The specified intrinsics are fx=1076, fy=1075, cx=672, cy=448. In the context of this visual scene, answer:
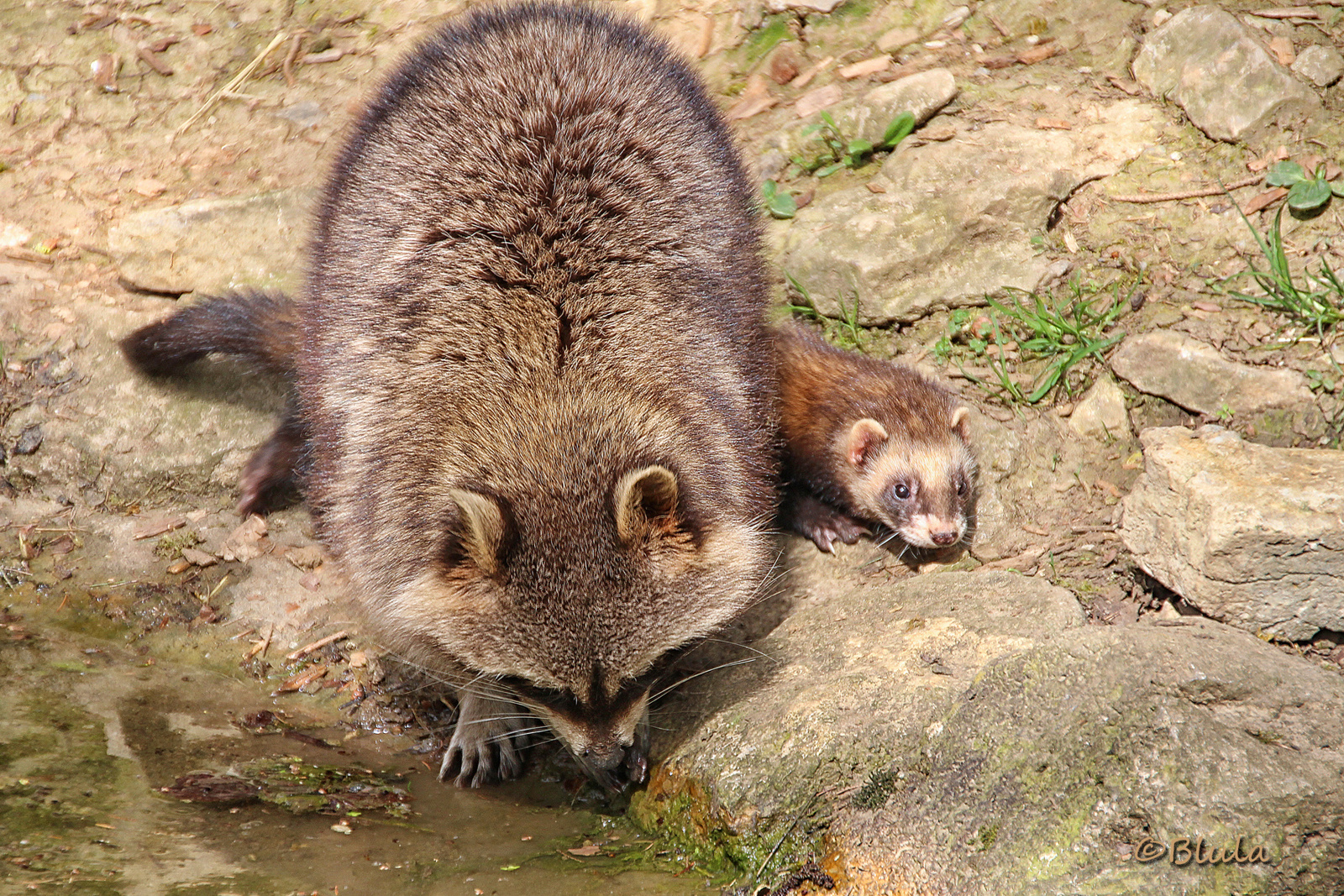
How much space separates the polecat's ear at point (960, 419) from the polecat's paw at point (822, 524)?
71cm

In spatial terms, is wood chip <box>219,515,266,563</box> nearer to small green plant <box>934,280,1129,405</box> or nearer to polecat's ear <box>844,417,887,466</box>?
polecat's ear <box>844,417,887,466</box>

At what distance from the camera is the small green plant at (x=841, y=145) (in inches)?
253

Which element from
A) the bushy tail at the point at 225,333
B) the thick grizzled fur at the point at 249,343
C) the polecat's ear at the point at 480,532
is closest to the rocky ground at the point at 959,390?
the thick grizzled fur at the point at 249,343

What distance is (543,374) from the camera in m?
4.00

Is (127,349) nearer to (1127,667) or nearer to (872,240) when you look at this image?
(872,240)

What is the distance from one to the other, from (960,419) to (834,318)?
105cm

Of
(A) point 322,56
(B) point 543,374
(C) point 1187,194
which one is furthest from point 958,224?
(A) point 322,56

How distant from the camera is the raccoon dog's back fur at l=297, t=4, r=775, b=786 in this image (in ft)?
11.9

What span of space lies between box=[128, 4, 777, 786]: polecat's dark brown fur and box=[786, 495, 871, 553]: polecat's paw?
0.76 metres

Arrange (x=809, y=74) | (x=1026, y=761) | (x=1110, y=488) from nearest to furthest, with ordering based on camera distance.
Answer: (x=1026, y=761) → (x=1110, y=488) → (x=809, y=74)

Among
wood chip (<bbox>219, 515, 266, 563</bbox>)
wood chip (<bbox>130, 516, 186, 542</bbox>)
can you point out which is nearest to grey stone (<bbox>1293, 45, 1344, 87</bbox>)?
wood chip (<bbox>219, 515, 266, 563</bbox>)

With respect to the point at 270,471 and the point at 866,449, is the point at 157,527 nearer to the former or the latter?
the point at 270,471

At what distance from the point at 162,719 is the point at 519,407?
2.04m

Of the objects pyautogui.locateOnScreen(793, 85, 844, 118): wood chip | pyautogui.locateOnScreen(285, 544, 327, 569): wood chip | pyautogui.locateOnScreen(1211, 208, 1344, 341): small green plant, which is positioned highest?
pyautogui.locateOnScreen(793, 85, 844, 118): wood chip
